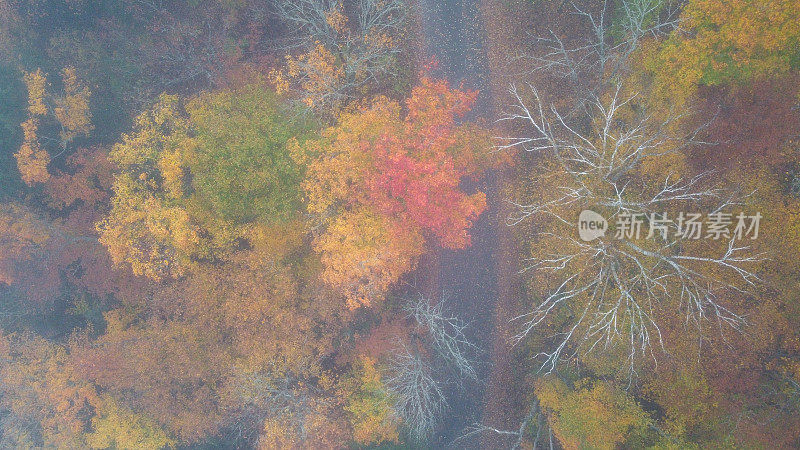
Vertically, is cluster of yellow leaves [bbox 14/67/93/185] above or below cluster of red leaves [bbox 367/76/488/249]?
above

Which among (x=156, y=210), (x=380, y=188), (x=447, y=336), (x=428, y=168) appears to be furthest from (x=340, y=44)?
(x=447, y=336)

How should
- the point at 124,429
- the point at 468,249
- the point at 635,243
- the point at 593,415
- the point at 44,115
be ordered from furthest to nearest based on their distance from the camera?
the point at 468,249 < the point at 44,115 < the point at 124,429 < the point at 593,415 < the point at 635,243

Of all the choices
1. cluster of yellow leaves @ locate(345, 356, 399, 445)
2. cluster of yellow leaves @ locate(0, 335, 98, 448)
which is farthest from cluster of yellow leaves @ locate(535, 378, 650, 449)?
cluster of yellow leaves @ locate(0, 335, 98, 448)

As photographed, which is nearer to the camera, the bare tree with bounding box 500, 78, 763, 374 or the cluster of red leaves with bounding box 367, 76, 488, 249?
the bare tree with bounding box 500, 78, 763, 374

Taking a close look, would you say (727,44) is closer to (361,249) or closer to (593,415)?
(593,415)

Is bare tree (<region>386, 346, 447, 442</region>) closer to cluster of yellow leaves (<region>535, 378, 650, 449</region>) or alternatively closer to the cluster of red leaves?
cluster of yellow leaves (<region>535, 378, 650, 449</region>)
